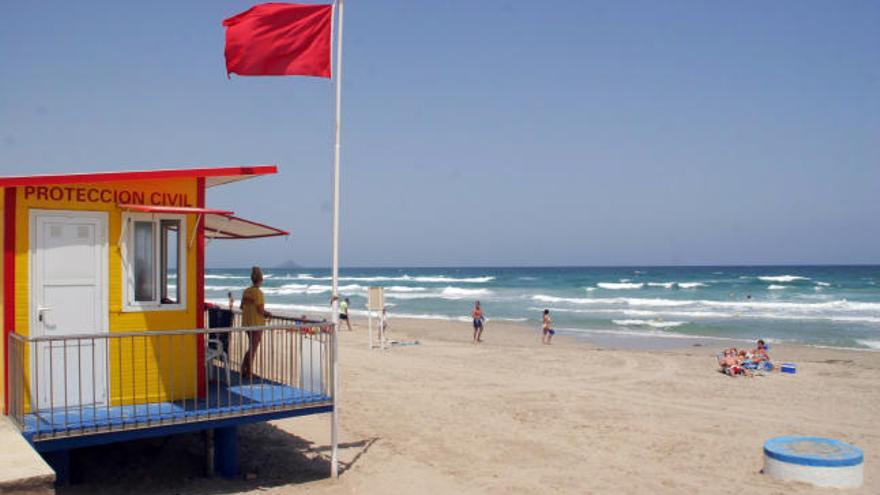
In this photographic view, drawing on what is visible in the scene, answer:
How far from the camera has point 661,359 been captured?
22391 mm

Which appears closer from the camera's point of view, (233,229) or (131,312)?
(131,312)

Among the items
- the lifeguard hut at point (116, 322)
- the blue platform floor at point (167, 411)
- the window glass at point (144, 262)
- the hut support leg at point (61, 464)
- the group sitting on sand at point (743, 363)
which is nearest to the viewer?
the blue platform floor at point (167, 411)

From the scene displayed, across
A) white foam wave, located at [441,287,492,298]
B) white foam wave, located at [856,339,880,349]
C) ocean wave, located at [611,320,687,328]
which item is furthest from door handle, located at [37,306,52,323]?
white foam wave, located at [441,287,492,298]

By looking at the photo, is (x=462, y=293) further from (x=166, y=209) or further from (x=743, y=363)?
(x=166, y=209)

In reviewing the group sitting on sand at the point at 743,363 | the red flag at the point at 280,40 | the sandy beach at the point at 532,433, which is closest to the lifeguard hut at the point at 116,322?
the sandy beach at the point at 532,433

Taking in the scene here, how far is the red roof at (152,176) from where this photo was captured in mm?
8289

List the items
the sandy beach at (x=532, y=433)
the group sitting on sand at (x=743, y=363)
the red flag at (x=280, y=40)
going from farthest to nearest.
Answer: the group sitting on sand at (x=743, y=363) < the sandy beach at (x=532, y=433) < the red flag at (x=280, y=40)

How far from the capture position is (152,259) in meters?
9.29

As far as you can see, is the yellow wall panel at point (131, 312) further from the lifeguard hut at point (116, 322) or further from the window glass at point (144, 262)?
the window glass at point (144, 262)

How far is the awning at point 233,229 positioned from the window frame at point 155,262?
1.48 m

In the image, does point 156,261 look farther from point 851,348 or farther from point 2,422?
point 851,348

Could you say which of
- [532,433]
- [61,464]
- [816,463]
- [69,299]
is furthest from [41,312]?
[816,463]

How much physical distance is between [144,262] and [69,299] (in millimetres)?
908

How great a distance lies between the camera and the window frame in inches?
357
